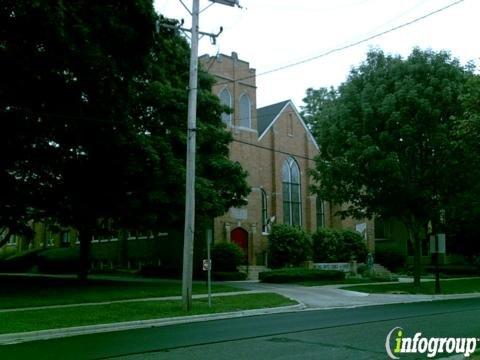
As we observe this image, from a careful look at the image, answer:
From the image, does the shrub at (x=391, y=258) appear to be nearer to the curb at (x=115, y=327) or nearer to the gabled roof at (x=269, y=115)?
the gabled roof at (x=269, y=115)

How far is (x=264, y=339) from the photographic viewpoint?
11422 mm

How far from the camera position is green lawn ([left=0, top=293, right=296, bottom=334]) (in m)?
14.4

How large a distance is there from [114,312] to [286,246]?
2103 cm

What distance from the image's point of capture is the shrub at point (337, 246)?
128 feet

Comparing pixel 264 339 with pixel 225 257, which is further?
pixel 225 257

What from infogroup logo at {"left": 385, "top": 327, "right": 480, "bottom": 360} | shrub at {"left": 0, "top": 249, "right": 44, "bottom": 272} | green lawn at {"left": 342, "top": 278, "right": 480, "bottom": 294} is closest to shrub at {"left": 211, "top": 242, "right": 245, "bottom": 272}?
green lawn at {"left": 342, "top": 278, "right": 480, "bottom": 294}

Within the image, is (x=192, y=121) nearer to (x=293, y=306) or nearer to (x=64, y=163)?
(x=293, y=306)

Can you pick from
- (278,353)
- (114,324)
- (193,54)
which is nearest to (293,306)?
(114,324)

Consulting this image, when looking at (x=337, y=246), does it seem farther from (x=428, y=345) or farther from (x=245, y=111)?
(x=428, y=345)

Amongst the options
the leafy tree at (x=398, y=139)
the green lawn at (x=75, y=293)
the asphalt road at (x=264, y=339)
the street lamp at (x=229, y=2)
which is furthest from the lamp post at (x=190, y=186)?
the leafy tree at (x=398, y=139)

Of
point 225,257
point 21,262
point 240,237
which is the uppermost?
point 240,237

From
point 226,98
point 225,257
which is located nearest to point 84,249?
point 225,257

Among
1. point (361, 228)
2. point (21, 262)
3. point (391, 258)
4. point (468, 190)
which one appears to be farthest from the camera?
point (21, 262)

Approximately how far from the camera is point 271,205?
3956 centimetres
